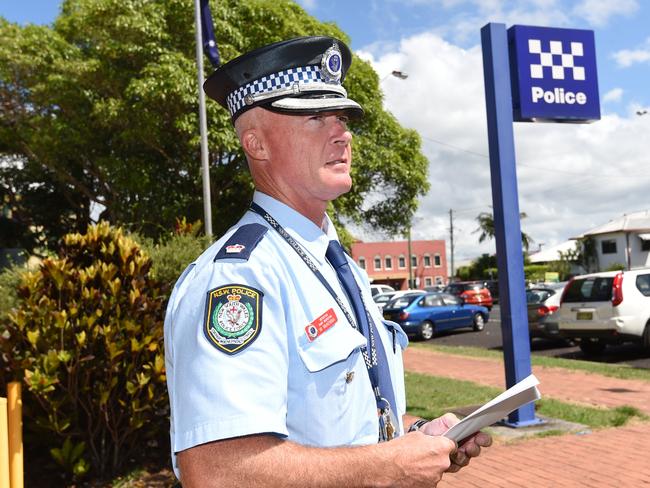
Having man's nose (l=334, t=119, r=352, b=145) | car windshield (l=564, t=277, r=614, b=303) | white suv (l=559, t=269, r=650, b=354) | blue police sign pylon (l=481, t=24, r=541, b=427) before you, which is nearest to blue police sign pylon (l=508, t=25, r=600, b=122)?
blue police sign pylon (l=481, t=24, r=541, b=427)

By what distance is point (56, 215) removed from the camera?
24.2 m

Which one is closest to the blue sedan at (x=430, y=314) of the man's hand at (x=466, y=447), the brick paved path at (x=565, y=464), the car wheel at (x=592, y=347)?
the car wheel at (x=592, y=347)

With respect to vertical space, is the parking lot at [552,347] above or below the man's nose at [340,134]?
below

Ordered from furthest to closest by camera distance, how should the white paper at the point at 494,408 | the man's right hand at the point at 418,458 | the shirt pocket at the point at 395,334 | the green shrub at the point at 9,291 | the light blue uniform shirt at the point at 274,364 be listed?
1. the green shrub at the point at 9,291
2. the shirt pocket at the point at 395,334
3. the white paper at the point at 494,408
4. the man's right hand at the point at 418,458
5. the light blue uniform shirt at the point at 274,364

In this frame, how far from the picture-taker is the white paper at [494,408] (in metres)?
1.58

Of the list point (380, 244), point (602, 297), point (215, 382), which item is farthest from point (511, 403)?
point (380, 244)

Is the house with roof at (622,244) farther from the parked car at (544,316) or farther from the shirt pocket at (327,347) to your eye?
the shirt pocket at (327,347)

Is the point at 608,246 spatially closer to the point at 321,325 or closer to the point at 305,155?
the point at 305,155

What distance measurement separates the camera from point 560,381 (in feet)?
30.6

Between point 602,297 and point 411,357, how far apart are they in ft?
13.6

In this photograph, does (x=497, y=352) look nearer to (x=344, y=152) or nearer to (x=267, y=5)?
→ (x=267, y=5)

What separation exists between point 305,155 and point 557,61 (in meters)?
5.87

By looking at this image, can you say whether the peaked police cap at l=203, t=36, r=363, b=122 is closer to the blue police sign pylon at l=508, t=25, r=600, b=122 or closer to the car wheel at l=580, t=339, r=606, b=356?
the blue police sign pylon at l=508, t=25, r=600, b=122

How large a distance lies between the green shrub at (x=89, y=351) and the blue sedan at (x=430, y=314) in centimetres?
1390
